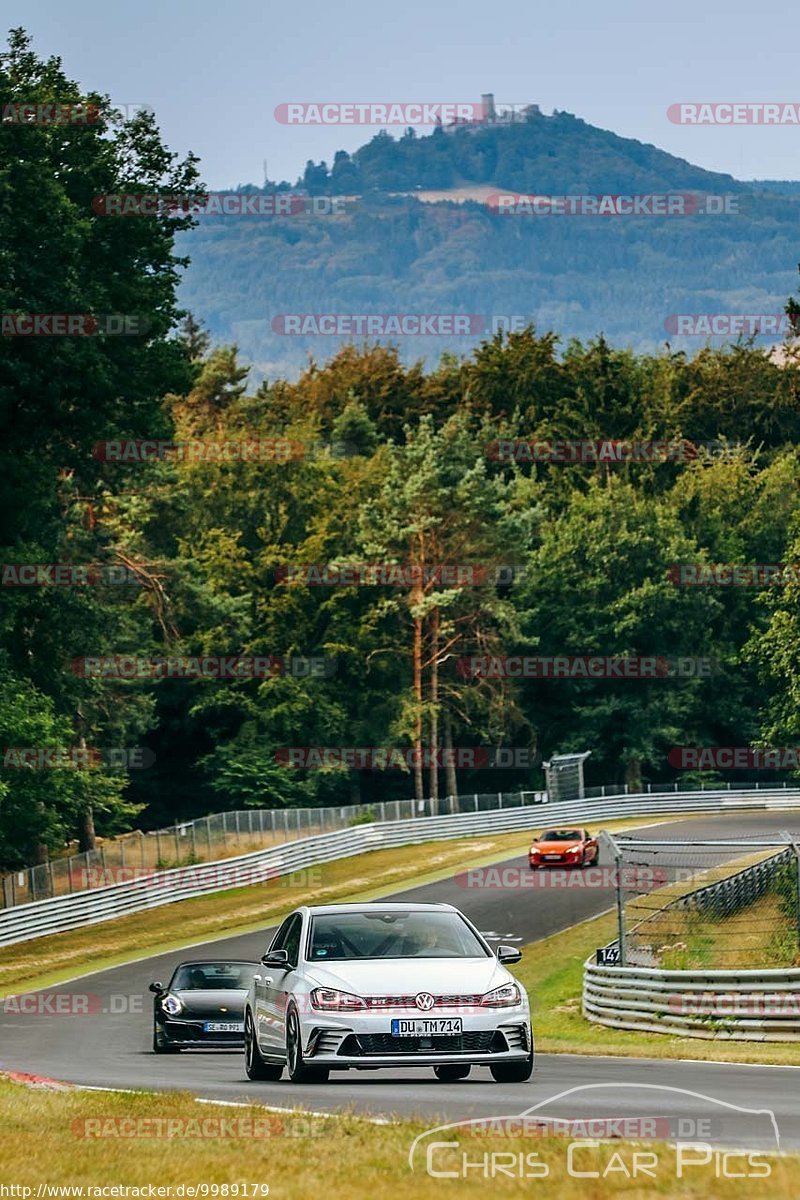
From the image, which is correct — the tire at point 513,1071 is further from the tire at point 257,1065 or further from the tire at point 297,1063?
the tire at point 257,1065

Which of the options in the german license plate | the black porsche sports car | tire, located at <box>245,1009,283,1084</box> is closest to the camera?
the german license plate

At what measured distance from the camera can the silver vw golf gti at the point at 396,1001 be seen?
1539 cm

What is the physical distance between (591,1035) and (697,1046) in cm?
439

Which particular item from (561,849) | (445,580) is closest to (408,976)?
(561,849)

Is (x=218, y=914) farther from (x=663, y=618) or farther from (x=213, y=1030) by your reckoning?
(x=663, y=618)

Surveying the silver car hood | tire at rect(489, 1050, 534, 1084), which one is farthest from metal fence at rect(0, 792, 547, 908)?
tire at rect(489, 1050, 534, 1084)

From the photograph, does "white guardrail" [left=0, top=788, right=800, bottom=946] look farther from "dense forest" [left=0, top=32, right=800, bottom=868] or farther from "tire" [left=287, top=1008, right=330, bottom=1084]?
"tire" [left=287, top=1008, right=330, bottom=1084]

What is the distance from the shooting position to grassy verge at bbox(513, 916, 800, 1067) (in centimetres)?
2128

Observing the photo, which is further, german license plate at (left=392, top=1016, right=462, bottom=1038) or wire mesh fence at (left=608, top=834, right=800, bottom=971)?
wire mesh fence at (left=608, top=834, right=800, bottom=971)

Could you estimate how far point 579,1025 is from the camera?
1141 inches

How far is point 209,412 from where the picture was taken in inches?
4845

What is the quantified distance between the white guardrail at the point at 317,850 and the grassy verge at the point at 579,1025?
14016 mm

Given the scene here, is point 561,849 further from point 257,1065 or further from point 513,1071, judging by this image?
point 513,1071

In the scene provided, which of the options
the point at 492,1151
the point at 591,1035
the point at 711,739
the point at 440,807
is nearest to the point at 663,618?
the point at 711,739
